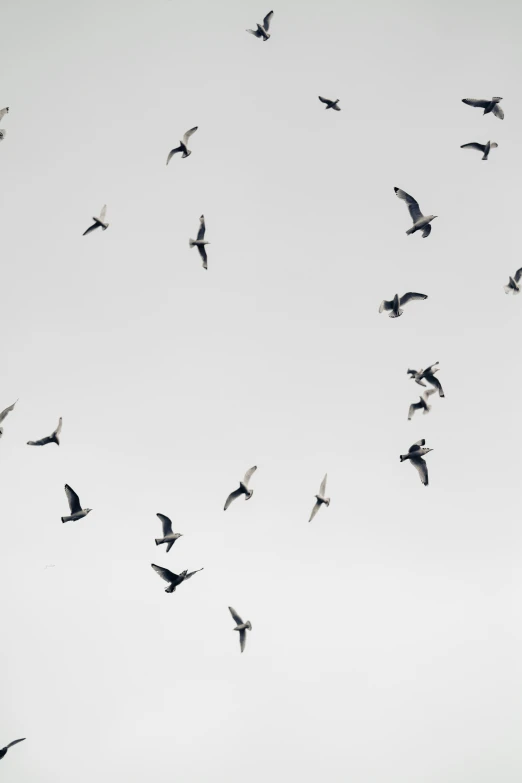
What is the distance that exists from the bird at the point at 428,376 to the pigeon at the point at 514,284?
202 inches

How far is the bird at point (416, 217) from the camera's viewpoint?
24.8 metres

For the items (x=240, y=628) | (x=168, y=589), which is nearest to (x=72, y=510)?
(x=168, y=589)

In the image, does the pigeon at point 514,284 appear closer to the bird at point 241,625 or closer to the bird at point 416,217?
the bird at point 416,217

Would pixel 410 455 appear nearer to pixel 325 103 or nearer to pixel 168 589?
pixel 168 589

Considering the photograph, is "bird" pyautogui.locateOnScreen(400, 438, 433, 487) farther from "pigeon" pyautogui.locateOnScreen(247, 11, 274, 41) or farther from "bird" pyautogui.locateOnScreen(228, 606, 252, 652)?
"pigeon" pyautogui.locateOnScreen(247, 11, 274, 41)

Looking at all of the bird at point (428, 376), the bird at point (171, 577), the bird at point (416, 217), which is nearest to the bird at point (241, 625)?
the bird at point (171, 577)

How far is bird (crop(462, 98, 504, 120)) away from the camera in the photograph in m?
26.2

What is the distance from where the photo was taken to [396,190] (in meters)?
24.8

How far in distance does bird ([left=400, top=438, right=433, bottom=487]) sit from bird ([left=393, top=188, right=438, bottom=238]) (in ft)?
25.3

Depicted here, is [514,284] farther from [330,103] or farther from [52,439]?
[52,439]

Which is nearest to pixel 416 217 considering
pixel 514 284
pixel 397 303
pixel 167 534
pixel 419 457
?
pixel 397 303

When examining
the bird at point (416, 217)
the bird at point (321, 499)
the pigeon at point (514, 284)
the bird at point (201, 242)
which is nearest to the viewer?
the bird at point (416, 217)

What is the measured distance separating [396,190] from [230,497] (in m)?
12.5

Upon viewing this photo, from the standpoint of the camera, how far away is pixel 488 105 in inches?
1038
